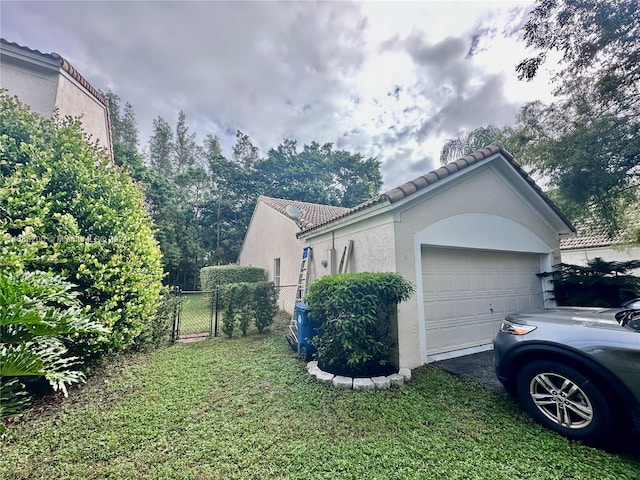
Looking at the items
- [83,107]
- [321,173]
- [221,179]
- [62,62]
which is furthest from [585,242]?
[221,179]

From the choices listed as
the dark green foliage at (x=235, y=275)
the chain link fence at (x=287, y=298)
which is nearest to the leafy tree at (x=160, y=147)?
the dark green foliage at (x=235, y=275)

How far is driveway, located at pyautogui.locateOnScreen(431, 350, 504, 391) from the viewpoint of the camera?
13.9 feet

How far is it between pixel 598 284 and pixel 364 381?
6840 millimetres

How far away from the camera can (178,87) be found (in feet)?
28.0

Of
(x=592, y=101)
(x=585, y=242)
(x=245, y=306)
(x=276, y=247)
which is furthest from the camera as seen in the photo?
(x=585, y=242)

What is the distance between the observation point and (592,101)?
666 centimetres

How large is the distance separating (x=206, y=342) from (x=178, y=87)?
8138mm

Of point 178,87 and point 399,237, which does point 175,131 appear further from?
point 399,237

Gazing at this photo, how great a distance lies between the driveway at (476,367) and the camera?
423 cm

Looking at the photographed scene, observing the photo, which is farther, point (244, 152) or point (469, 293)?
point (244, 152)

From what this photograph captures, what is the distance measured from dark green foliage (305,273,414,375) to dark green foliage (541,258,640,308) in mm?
5320

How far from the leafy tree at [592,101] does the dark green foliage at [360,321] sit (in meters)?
6.12

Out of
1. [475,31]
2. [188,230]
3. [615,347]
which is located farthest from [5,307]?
[188,230]

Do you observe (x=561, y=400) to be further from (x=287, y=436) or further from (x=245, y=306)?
(x=245, y=306)
